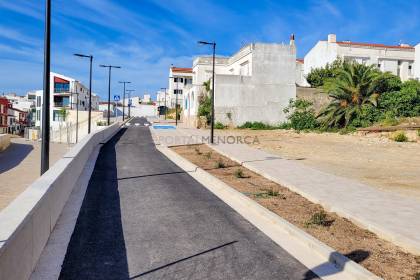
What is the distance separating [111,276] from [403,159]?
57.8ft

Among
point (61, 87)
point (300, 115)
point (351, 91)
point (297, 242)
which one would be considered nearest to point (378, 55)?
point (300, 115)

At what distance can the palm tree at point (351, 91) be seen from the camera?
3631 centimetres

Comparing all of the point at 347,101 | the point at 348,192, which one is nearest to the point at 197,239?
the point at 348,192

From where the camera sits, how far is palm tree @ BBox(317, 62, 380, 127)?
3631cm

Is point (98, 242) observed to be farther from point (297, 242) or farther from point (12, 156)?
point (12, 156)

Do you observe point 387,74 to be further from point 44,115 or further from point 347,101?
point 44,115

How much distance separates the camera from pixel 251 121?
137 feet

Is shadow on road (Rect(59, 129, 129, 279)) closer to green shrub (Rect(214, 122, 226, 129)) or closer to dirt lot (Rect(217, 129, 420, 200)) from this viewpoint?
dirt lot (Rect(217, 129, 420, 200))

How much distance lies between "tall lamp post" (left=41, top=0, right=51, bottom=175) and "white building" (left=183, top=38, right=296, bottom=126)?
30.3 m

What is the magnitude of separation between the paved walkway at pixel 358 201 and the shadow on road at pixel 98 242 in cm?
459

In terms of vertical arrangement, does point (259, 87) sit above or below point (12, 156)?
above

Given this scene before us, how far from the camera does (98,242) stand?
6816mm

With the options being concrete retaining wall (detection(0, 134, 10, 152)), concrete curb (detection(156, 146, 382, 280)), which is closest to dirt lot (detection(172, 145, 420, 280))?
concrete curb (detection(156, 146, 382, 280))

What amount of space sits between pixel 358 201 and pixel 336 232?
2614 mm
